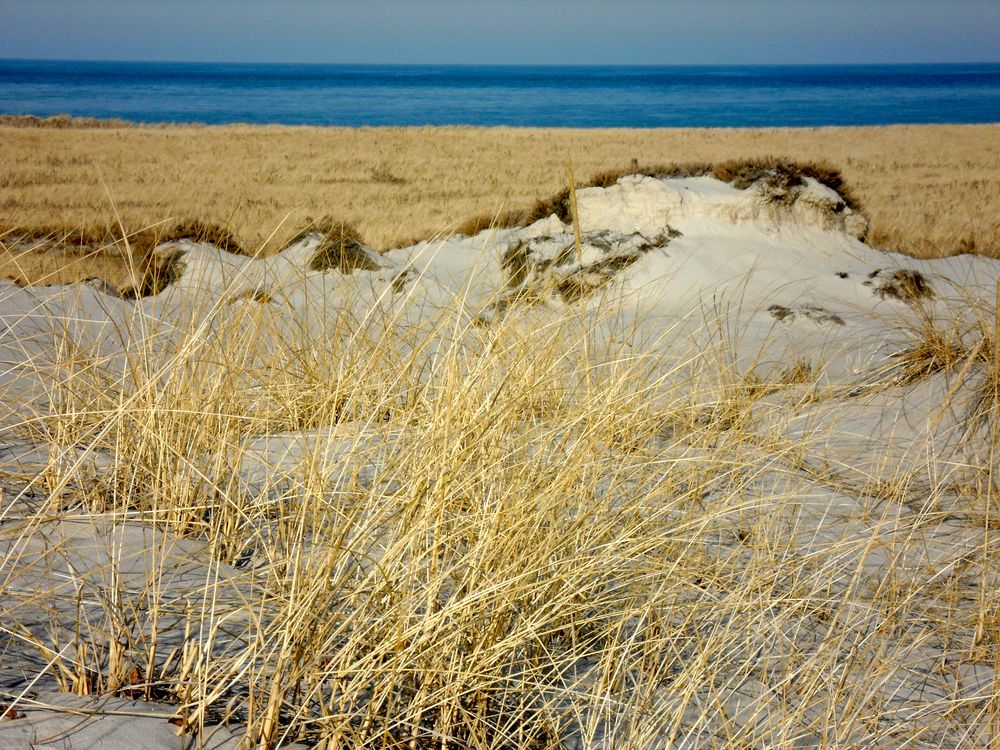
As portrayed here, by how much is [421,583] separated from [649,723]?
20.8 inches

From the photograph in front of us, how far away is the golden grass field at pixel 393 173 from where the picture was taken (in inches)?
385

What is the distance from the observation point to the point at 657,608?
1854mm

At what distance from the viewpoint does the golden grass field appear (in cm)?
979

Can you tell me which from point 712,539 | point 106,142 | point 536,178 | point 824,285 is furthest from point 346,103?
point 712,539

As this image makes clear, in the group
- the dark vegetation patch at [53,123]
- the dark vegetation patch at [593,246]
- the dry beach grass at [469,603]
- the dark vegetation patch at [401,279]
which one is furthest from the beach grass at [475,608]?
the dark vegetation patch at [53,123]

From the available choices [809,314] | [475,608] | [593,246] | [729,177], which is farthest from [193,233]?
[475,608]

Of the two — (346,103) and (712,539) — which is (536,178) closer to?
(712,539)

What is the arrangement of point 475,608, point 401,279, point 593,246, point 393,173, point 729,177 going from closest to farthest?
point 475,608 → point 401,279 → point 593,246 → point 729,177 → point 393,173

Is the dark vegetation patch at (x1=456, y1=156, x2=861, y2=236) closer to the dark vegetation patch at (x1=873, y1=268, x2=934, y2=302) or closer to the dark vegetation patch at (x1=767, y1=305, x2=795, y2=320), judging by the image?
the dark vegetation patch at (x1=873, y1=268, x2=934, y2=302)

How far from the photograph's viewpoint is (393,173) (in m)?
15.5

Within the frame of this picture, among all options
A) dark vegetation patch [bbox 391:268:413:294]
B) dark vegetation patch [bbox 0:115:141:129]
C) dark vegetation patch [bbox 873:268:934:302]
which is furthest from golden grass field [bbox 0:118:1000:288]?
dark vegetation patch [bbox 873:268:934:302]

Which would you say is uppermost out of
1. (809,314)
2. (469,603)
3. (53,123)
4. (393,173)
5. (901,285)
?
(53,123)

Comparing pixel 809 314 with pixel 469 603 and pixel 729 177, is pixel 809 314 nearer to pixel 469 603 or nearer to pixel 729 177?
pixel 729 177

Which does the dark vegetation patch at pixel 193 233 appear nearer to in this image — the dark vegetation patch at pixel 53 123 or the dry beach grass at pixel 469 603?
the dry beach grass at pixel 469 603
